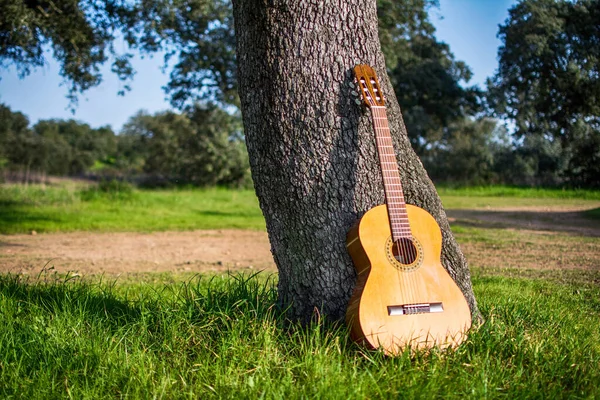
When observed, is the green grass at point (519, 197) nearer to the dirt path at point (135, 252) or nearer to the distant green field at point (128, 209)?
the distant green field at point (128, 209)

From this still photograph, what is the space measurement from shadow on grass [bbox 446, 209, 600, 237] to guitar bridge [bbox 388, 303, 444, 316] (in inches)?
297

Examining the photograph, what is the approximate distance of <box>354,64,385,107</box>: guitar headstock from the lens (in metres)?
3.38

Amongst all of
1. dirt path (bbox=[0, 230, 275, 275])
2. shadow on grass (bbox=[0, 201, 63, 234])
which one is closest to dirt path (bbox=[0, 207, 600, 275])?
A: dirt path (bbox=[0, 230, 275, 275])

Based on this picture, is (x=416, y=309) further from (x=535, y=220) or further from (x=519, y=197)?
(x=519, y=197)

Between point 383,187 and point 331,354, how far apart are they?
109 centimetres

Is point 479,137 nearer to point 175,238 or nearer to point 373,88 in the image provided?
point 175,238

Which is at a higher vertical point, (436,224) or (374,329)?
(436,224)

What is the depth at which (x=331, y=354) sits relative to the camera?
2.96 metres

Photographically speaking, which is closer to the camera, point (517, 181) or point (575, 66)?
point (575, 66)

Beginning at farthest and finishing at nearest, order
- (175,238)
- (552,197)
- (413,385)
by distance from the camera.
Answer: (552,197)
(175,238)
(413,385)

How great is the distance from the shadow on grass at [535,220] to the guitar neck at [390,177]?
7494 millimetres

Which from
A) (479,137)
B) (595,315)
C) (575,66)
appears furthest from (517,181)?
(595,315)

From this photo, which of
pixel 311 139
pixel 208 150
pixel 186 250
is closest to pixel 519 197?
pixel 186 250

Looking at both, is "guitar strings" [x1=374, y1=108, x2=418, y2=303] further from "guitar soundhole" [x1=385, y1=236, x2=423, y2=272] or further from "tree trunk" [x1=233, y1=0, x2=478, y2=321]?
"tree trunk" [x1=233, y1=0, x2=478, y2=321]
